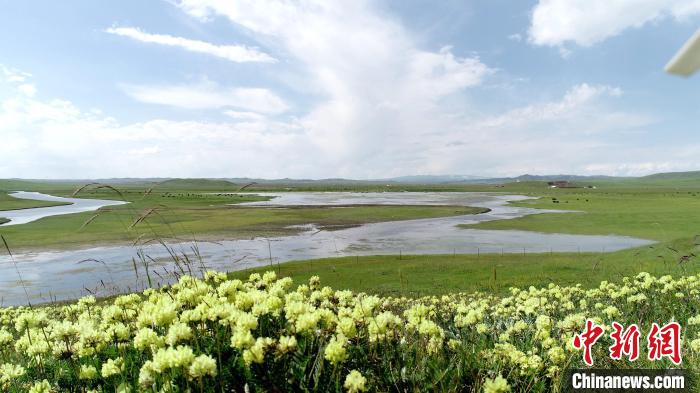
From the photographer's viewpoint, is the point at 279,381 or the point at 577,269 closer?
the point at 279,381

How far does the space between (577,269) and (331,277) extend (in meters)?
14.3

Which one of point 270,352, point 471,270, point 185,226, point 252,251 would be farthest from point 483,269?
point 185,226

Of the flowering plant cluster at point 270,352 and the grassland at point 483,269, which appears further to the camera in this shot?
the grassland at point 483,269

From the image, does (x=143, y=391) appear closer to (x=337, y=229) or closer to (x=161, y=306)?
(x=161, y=306)

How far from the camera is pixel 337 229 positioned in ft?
169

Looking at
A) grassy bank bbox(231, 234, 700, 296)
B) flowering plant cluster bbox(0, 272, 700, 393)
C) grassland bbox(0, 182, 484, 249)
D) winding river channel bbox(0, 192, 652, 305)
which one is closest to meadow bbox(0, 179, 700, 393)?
flowering plant cluster bbox(0, 272, 700, 393)

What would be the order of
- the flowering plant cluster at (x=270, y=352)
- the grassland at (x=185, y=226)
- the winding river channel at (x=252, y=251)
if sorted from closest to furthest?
the flowering plant cluster at (x=270, y=352) → the winding river channel at (x=252, y=251) → the grassland at (x=185, y=226)

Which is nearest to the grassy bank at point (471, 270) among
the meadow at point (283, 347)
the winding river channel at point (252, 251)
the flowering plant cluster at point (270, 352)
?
the winding river channel at point (252, 251)

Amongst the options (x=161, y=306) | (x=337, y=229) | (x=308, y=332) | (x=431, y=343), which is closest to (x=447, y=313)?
(x=431, y=343)

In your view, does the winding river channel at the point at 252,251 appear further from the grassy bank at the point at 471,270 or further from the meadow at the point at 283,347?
the meadow at the point at 283,347

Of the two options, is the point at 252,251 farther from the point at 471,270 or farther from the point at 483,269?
the point at 483,269

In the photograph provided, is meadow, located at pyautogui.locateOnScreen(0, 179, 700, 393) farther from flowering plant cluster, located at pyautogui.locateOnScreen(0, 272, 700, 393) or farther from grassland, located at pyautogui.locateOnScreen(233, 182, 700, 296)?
grassland, located at pyautogui.locateOnScreen(233, 182, 700, 296)

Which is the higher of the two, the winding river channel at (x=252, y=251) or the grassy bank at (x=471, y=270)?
the grassy bank at (x=471, y=270)

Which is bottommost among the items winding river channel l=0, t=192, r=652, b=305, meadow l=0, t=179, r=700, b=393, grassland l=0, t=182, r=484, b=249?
winding river channel l=0, t=192, r=652, b=305
